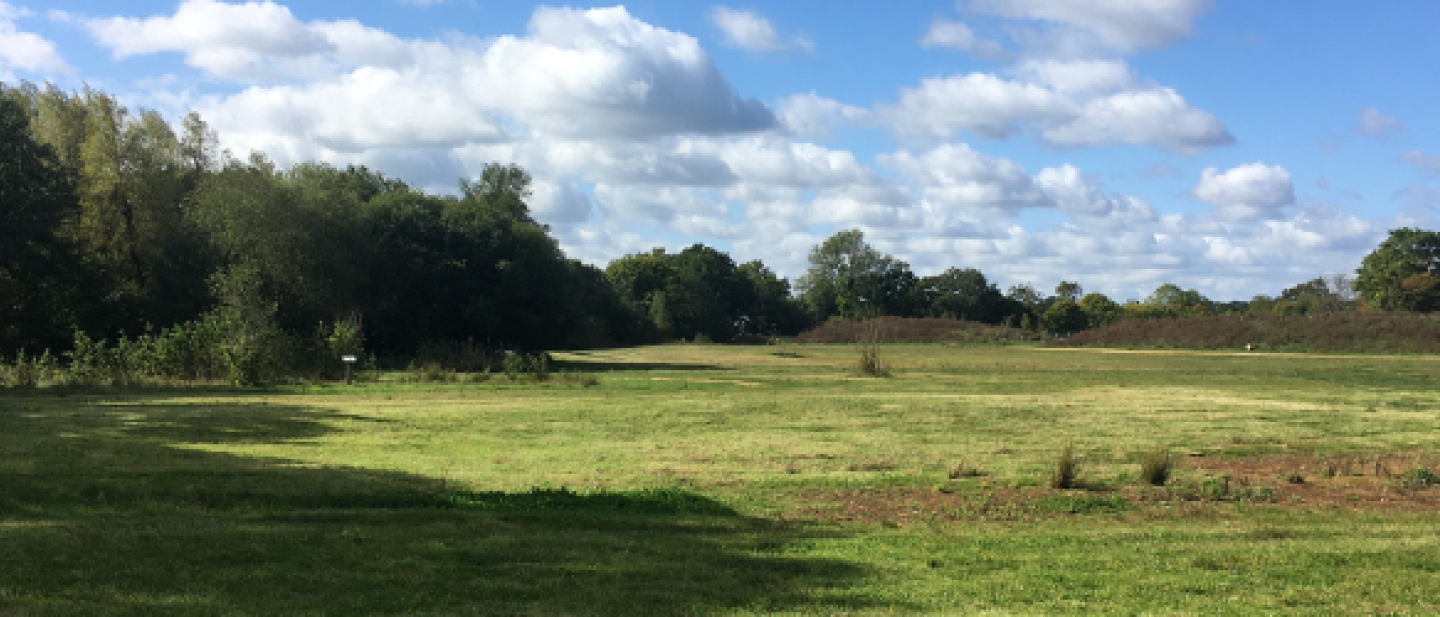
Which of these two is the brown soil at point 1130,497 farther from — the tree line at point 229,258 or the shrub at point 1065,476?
the tree line at point 229,258

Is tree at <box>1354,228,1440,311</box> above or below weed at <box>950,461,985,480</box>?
above

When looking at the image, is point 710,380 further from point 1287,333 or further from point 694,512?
point 1287,333

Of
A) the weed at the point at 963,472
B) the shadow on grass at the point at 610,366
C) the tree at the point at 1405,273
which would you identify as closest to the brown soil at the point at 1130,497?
the weed at the point at 963,472

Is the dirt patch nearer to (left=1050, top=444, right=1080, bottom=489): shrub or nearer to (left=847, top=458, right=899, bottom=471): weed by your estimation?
(left=847, top=458, right=899, bottom=471): weed

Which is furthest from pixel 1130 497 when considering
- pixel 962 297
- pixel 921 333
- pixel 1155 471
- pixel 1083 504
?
pixel 962 297

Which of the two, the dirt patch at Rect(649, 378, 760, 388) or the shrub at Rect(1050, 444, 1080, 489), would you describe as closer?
the shrub at Rect(1050, 444, 1080, 489)

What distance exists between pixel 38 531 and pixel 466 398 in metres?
21.1

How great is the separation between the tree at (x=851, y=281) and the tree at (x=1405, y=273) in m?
55.4

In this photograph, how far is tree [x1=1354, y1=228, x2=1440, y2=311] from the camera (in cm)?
10519

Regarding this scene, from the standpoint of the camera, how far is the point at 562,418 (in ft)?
80.1

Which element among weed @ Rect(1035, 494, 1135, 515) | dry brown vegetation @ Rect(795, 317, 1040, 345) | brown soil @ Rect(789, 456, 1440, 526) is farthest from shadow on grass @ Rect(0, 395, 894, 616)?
dry brown vegetation @ Rect(795, 317, 1040, 345)

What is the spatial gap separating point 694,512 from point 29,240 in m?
40.7

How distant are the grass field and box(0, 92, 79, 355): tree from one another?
19.8 meters

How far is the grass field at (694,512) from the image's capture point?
8016mm
